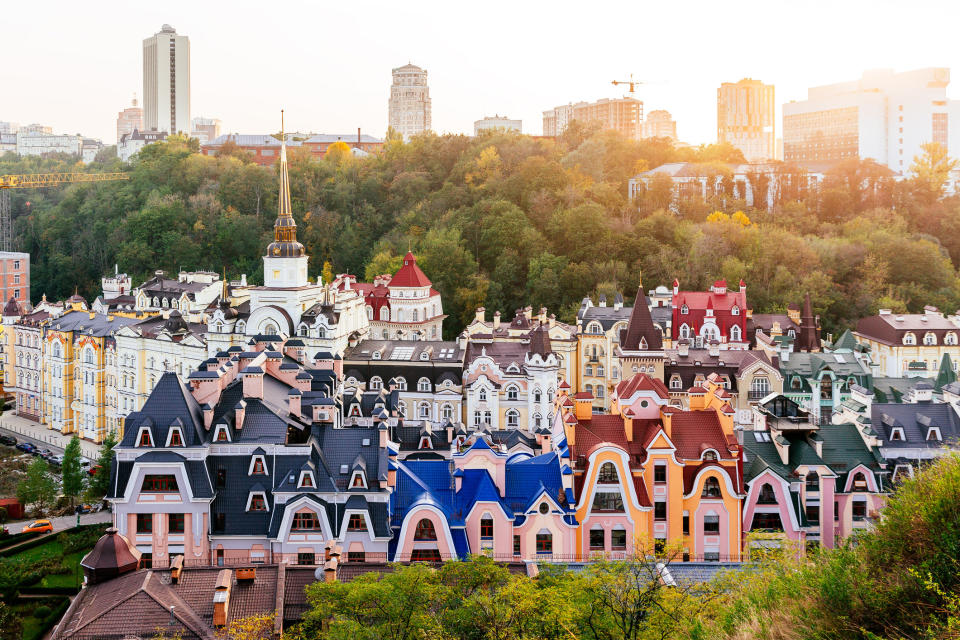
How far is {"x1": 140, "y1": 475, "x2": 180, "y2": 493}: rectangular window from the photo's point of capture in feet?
91.8

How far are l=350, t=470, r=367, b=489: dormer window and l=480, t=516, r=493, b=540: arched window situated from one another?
11.7 feet

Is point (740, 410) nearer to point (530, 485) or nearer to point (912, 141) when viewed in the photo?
point (530, 485)

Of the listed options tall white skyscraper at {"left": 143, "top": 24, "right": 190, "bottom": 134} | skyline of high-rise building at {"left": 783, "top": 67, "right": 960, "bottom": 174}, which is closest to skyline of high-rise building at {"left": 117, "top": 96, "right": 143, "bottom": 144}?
tall white skyscraper at {"left": 143, "top": 24, "right": 190, "bottom": 134}

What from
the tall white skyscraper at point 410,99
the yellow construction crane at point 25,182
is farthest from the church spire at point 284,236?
the tall white skyscraper at point 410,99

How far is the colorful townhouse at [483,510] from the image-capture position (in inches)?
1112

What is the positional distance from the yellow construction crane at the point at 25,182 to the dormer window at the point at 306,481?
89.0 metres

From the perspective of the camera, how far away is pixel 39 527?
136 feet

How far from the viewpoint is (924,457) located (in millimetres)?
34844

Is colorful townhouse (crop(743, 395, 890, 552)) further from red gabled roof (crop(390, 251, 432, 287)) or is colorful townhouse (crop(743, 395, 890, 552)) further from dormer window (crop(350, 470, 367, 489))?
red gabled roof (crop(390, 251, 432, 287))

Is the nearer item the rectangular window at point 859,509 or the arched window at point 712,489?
the arched window at point 712,489

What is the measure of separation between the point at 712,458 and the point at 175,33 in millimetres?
133156

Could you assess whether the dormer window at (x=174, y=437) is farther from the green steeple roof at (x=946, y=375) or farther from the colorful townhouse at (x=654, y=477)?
the green steeple roof at (x=946, y=375)

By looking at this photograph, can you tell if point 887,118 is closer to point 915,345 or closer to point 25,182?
point 915,345

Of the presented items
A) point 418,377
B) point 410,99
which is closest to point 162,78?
point 410,99
